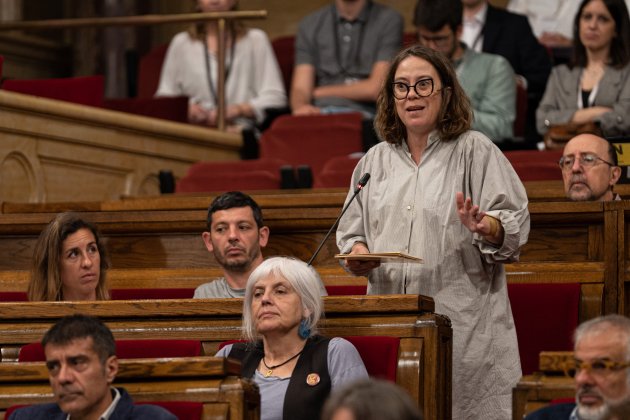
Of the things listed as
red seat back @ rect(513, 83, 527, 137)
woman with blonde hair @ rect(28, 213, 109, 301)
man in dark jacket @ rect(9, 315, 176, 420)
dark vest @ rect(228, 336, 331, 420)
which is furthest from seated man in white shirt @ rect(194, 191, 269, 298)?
red seat back @ rect(513, 83, 527, 137)

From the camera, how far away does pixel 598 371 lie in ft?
6.37

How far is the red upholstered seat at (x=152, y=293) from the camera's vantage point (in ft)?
10.3

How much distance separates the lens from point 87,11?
19.2ft

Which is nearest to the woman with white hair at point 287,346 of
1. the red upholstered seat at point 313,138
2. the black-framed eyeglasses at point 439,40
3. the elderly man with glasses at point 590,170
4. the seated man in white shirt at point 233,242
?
the seated man in white shirt at point 233,242

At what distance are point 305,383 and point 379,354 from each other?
0.14 metres

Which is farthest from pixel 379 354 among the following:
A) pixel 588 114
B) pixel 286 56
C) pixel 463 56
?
pixel 286 56

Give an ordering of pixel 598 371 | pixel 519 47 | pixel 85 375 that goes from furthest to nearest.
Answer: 1. pixel 519 47
2. pixel 85 375
3. pixel 598 371

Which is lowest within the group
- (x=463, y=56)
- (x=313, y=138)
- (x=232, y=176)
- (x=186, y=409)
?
(x=186, y=409)

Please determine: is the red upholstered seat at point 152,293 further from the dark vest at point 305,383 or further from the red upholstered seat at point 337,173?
the red upholstered seat at point 337,173

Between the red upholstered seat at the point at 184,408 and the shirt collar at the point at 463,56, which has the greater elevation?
the shirt collar at the point at 463,56

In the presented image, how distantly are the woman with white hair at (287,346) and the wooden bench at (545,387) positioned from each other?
34cm

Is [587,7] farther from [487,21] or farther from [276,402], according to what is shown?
[276,402]

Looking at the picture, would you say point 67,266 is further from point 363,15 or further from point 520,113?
point 363,15

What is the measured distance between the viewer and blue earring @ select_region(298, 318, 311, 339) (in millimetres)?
2465
